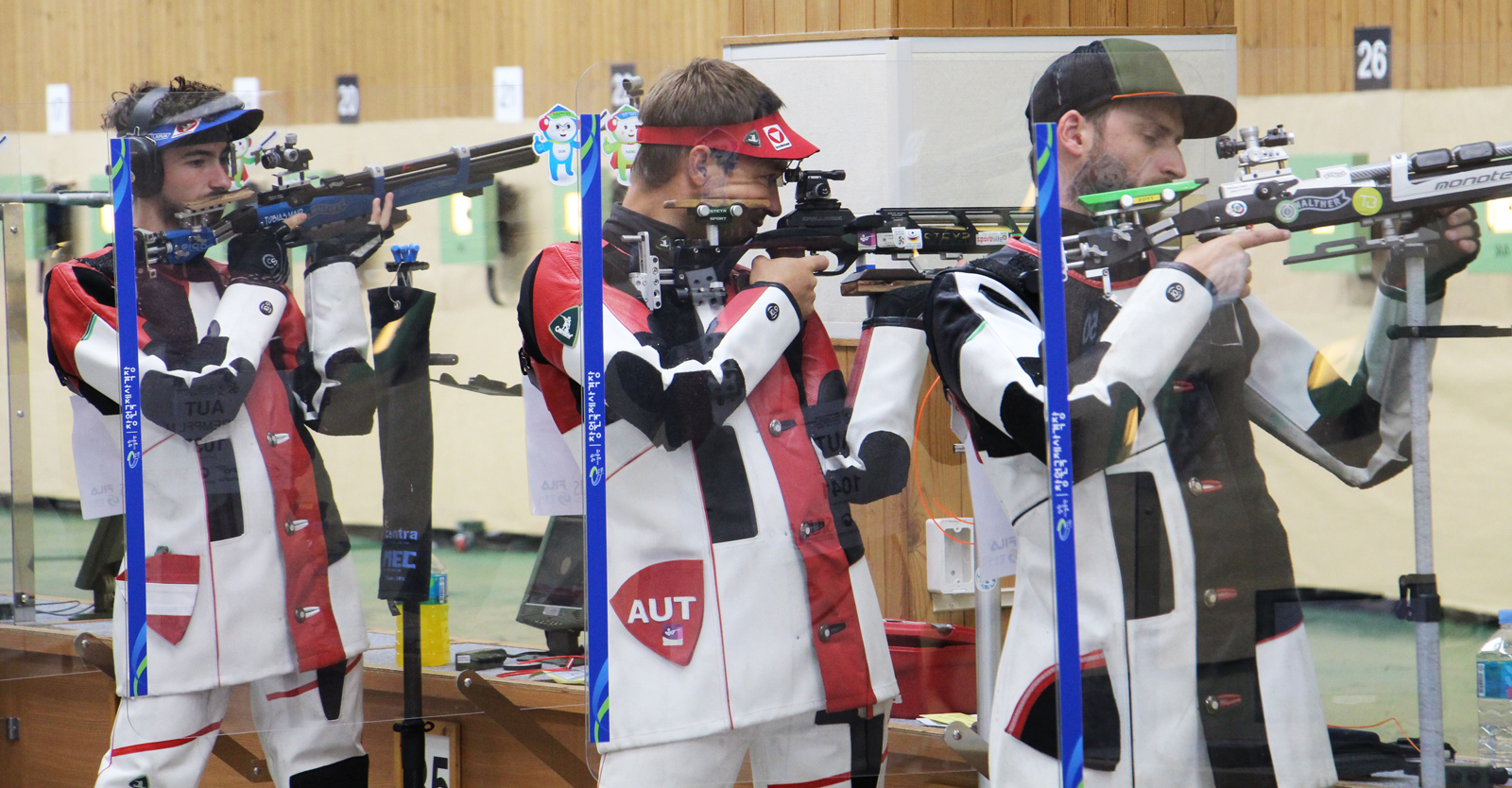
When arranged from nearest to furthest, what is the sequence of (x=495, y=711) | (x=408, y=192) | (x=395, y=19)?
1. (x=408, y=192)
2. (x=495, y=711)
3. (x=395, y=19)

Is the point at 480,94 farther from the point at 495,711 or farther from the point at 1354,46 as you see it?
the point at 1354,46

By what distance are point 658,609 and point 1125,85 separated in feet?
3.38

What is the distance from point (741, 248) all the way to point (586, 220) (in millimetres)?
252

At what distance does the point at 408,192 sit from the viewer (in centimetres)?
275

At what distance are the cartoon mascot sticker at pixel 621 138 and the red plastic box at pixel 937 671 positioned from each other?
91cm

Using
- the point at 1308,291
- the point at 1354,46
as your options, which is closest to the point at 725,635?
the point at 1308,291

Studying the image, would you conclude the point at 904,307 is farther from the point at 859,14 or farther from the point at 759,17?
the point at 759,17

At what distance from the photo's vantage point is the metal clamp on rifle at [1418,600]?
206 centimetres

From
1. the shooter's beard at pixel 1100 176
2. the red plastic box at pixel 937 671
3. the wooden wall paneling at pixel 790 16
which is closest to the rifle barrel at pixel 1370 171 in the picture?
the shooter's beard at pixel 1100 176

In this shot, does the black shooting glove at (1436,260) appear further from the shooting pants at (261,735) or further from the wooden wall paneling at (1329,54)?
the shooting pants at (261,735)

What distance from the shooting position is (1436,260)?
6.62 ft

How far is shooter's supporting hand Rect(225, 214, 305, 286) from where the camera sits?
9.19 feet

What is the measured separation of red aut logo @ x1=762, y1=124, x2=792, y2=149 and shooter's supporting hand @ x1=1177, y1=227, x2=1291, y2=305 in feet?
2.16

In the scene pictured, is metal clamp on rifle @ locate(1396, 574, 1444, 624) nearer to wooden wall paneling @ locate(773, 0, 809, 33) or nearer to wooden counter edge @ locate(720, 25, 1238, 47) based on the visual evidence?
wooden counter edge @ locate(720, 25, 1238, 47)
